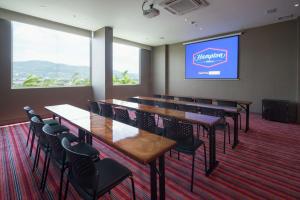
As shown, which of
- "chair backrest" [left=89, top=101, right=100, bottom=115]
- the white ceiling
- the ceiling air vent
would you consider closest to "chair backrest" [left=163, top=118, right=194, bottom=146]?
"chair backrest" [left=89, top=101, right=100, bottom=115]

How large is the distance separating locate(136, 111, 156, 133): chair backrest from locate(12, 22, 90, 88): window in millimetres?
4041

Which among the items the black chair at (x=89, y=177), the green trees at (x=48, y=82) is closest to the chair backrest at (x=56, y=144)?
the black chair at (x=89, y=177)

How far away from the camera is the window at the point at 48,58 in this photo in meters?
4.76

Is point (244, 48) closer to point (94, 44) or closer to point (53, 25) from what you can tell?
point (94, 44)

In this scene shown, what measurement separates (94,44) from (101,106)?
10.9 ft

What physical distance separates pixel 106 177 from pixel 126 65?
22.1ft

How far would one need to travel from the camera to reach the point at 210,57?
661 cm

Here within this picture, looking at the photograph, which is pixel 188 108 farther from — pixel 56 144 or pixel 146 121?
pixel 56 144

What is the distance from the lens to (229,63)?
20.2 feet

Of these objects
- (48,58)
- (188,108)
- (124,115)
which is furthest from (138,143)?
(48,58)

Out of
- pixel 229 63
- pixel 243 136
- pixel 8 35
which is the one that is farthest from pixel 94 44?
pixel 243 136

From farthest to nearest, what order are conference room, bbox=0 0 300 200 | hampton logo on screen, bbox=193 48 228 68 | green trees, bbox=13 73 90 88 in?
1. hampton logo on screen, bbox=193 48 228 68
2. green trees, bbox=13 73 90 88
3. conference room, bbox=0 0 300 200

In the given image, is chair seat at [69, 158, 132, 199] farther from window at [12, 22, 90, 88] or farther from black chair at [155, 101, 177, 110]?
window at [12, 22, 90, 88]

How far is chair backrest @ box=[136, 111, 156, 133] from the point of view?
2660 mm
